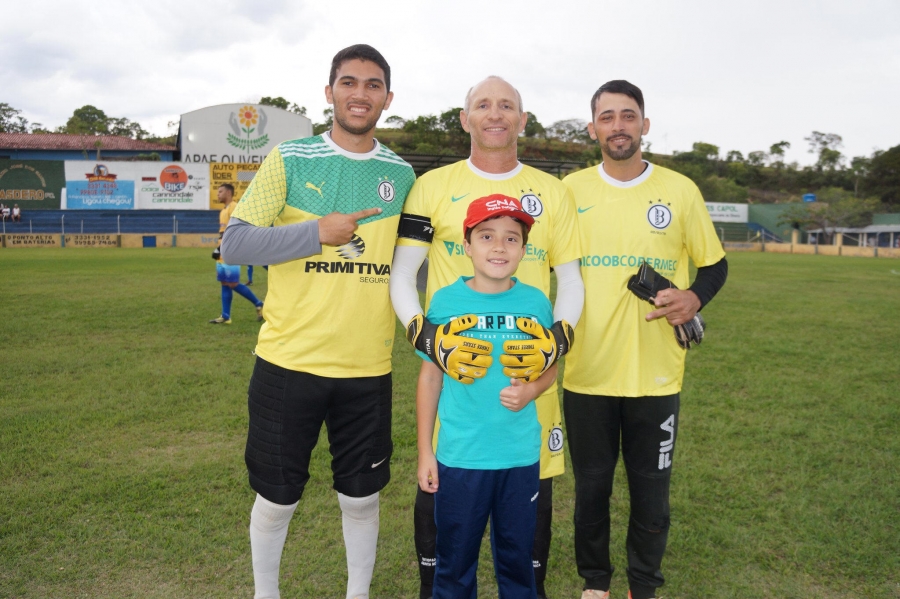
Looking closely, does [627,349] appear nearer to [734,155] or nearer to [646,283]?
[646,283]

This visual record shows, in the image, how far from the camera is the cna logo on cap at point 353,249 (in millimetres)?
2967

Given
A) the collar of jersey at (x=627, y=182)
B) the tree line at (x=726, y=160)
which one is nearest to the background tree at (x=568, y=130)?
the tree line at (x=726, y=160)

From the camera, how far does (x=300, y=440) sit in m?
2.97

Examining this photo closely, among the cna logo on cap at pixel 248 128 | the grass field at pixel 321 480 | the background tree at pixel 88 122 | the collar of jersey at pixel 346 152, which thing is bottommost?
the grass field at pixel 321 480

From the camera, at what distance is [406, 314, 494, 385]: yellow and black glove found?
2.46 meters

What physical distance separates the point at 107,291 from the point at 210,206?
32.9 m

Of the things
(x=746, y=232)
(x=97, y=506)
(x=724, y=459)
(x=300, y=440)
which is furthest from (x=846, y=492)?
(x=746, y=232)

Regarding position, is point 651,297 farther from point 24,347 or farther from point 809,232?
point 809,232

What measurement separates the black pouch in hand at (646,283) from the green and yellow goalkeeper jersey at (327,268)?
1.18 meters

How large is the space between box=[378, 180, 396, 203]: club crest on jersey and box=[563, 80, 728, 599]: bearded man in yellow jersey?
0.97 meters

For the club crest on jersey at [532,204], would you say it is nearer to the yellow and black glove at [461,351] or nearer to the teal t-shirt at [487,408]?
the teal t-shirt at [487,408]

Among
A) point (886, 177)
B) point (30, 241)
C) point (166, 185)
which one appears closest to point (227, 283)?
point (30, 241)

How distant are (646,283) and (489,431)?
1094 mm

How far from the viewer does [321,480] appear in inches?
181
